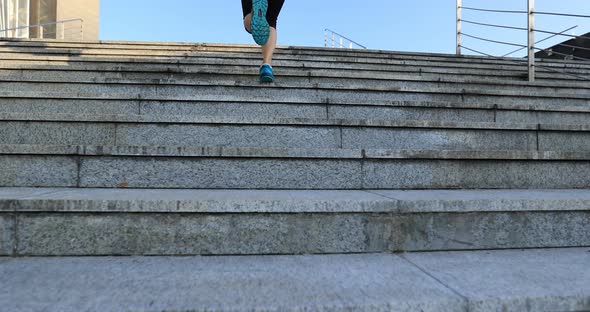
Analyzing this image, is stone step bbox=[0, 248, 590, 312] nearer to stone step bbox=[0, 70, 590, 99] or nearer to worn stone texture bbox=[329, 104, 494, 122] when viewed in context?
worn stone texture bbox=[329, 104, 494, 122]

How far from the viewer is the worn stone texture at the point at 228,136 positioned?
7.64ft

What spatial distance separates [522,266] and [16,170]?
100 inches

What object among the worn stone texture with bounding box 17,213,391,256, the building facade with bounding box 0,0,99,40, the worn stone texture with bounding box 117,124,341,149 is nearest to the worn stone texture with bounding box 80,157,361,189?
the worn stone texture with bounding box 117,124,341,149

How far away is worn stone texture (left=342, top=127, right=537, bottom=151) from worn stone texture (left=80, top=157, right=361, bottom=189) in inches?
16.6

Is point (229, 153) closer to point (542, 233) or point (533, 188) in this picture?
point (542, 233)

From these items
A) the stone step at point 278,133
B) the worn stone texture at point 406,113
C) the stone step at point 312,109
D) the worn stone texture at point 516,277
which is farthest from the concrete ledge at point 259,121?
the worn stone texture at point 516,277

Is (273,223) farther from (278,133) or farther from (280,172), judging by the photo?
(278,133)

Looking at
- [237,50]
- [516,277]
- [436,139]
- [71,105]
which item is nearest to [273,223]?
[516,277]

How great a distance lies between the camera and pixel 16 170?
193 centimetres

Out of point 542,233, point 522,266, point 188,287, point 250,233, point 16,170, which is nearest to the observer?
point 188,287

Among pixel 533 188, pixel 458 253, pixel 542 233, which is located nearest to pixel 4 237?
pixel 458 253

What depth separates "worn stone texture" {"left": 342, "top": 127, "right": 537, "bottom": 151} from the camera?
2.45 metres

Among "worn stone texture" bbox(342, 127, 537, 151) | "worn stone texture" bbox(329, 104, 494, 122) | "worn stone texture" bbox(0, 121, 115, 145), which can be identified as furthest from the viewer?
"worn stone texture" bbox(329, 104, 494, 122)

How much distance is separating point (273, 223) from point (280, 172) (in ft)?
1.73
